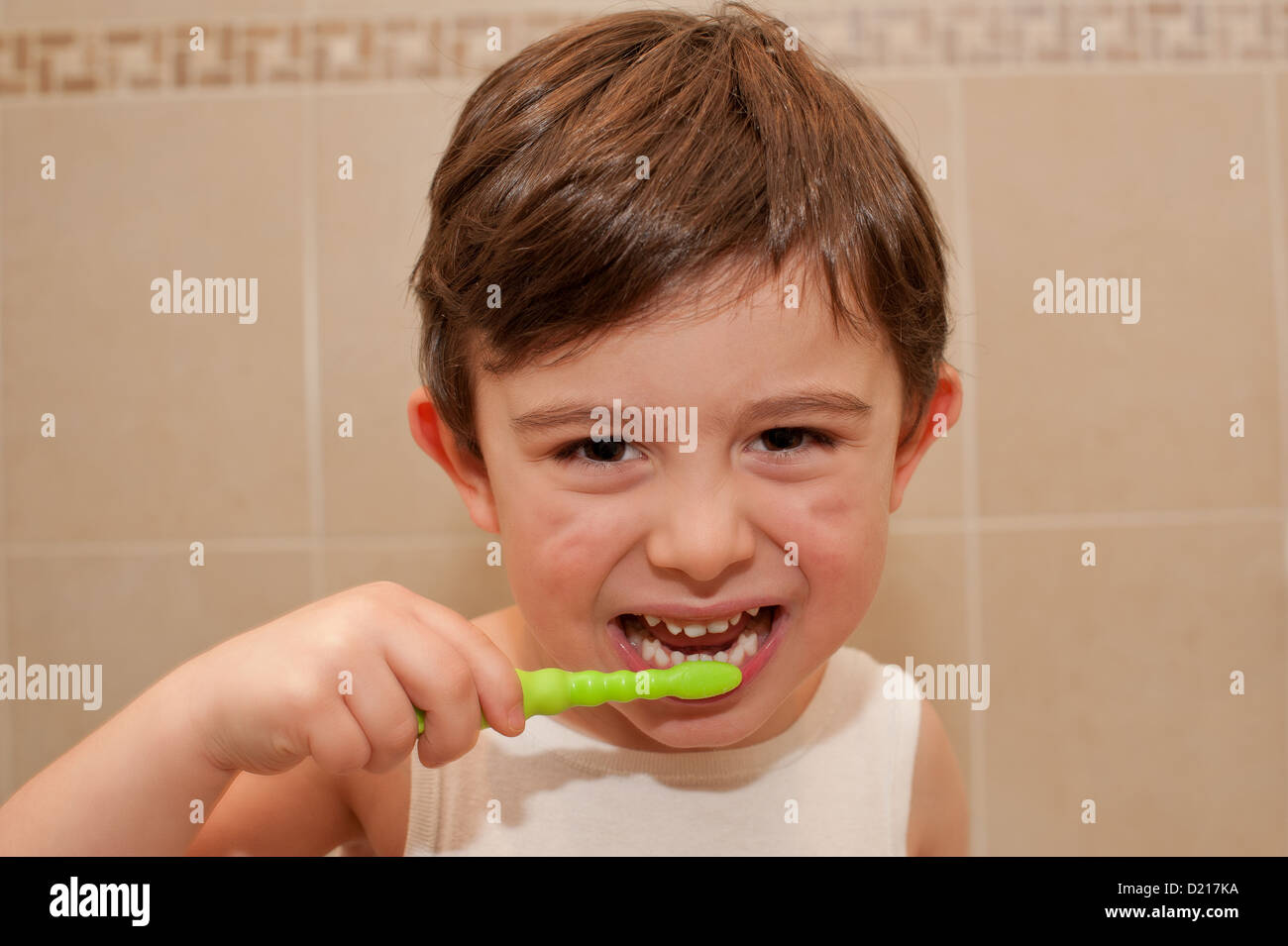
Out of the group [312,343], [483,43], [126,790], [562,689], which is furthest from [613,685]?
[483,43]

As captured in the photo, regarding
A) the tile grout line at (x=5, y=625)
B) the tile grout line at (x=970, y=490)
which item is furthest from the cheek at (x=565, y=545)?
the tile grout line at (x=5, y=625)

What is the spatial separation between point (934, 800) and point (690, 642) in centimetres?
28

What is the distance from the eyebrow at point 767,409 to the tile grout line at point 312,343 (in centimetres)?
42

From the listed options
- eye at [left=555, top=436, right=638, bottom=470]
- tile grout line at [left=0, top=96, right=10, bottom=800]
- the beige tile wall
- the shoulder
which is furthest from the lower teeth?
tile grout line at [left=0, top=96, right=10, bottom=800]

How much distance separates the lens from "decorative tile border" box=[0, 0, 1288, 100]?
87cm

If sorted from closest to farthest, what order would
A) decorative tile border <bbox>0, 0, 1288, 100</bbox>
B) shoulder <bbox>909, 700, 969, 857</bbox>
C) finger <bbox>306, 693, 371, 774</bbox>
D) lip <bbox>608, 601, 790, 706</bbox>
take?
1. finger <bbox>306, 693, 371, 774</bbox>
2. lip <bbox>608, 601, 790, 706</bbox>
3. shoulder <bbox>909, 700, 969, 857</bbox>
4. decorative tile border <bbox>0, 0, 1288, 100</bbox>

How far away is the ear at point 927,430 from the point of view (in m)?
0.64

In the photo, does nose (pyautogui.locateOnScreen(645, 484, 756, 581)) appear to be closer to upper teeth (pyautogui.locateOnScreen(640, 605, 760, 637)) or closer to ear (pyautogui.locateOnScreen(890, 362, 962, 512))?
upper teeth (pyautogui.locateOnScreen(640, 605, 760, 637))

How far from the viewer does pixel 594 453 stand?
21.3 inches

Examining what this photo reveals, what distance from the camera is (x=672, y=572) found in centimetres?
54

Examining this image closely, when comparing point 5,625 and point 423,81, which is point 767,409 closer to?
point 423,81

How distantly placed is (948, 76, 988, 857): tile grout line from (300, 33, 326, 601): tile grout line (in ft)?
1.92
